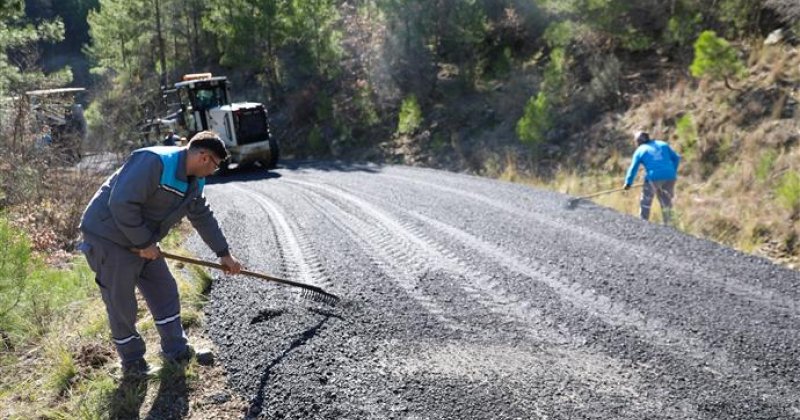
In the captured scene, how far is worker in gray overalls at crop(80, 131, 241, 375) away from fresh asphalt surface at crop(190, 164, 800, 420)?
22.1 inches

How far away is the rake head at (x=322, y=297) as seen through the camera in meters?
4.46

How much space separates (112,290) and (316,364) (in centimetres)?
125

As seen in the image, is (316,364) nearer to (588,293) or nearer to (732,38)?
(588,293)

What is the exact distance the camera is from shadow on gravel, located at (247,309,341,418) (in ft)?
10.2

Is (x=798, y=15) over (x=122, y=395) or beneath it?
over

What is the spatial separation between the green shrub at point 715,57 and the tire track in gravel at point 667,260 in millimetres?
4730

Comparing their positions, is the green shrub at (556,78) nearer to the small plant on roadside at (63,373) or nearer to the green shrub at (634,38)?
the green shrub at (634,38)

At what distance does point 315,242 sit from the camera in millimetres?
6297

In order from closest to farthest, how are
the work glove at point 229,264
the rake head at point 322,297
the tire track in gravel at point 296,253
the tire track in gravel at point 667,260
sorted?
the work glove at point 229,264, the tire track in gravel at point 667,260, the rake head at point 322,297, the tire track in gravel at point 296,253

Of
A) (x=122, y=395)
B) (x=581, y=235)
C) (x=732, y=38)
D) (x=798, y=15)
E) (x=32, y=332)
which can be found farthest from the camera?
(x=732, y=38)

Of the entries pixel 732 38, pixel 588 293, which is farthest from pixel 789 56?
pixel 588 293

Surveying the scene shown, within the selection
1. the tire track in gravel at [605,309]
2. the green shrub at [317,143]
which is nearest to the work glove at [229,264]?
the tire track in gravel at [605,309]

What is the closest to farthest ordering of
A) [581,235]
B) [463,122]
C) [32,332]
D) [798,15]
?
1. [32,332]
2. [581,235]
3. [798,15]
4. [463,122]

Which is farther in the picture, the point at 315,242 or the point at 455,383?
the point at 315,242
